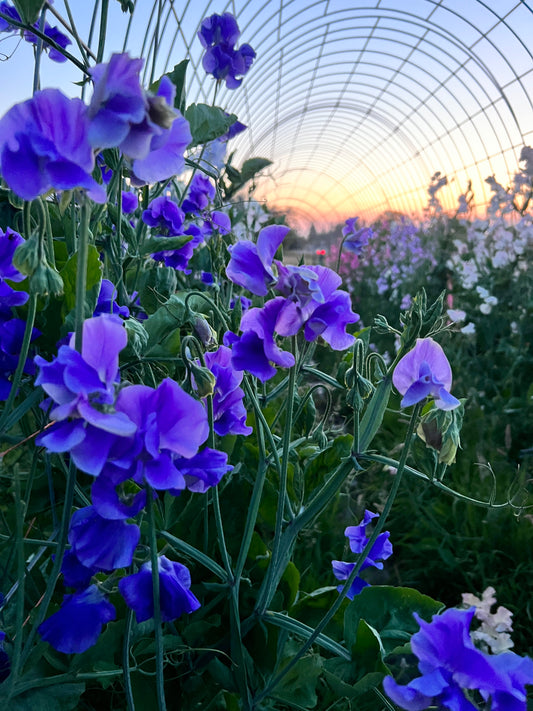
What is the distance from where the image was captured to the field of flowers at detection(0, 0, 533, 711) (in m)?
0.38

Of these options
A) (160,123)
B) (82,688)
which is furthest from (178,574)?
(160,123)

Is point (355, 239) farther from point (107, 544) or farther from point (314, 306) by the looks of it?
point (107, 544)

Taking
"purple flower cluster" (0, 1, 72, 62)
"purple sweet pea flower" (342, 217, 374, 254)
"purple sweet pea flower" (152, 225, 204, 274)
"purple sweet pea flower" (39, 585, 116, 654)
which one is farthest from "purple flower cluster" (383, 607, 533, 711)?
"purple sweet pea flower" (342, 217, 374, 254)

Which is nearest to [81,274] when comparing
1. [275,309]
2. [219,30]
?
[275,309]

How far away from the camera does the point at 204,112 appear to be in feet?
2.60

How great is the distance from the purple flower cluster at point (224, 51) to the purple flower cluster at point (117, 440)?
0.76 metres

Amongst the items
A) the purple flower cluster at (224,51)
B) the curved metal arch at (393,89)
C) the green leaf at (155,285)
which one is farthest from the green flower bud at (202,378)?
the curved metal arch at (393,89)

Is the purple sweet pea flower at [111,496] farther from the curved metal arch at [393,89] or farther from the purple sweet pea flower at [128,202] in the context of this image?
the curved metal arch at [393,89]

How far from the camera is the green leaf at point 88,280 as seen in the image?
59cm

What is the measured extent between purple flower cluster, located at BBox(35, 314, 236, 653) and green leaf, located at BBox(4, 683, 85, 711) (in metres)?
0.17

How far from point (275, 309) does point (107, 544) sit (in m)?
0.23

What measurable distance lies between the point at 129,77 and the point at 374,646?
23.4 inches

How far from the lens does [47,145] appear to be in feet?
1.22

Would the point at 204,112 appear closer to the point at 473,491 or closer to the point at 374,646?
the point at 374,646
